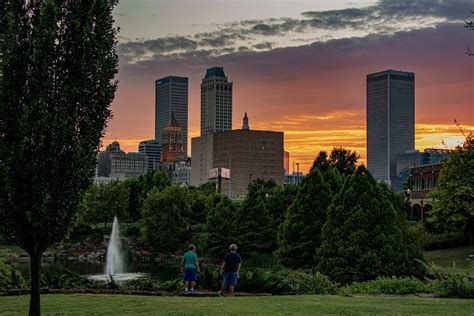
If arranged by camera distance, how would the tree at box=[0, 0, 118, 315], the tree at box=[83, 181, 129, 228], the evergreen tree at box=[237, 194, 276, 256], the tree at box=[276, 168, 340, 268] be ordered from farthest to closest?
the tree at box=[83, 181, 129, 228] → the evergreen tree at box=[237, 194, 276, 256] → the tree at box=[276, 168, 340, 268] → the tree at box=[0, 0, 118, 315]

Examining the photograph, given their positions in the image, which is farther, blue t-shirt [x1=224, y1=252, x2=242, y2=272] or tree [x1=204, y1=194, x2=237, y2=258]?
tree [x1=204, y1=194, x2=237, y2=258]

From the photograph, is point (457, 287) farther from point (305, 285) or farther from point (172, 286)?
point (172, 286)

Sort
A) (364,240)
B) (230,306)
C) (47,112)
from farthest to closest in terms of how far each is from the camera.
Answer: (364,240) < (230,306) < (47,112)

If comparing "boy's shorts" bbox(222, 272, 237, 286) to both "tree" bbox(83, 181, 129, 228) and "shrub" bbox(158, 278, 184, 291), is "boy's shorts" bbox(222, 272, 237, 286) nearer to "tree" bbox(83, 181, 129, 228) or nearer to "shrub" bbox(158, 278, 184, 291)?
"shrub" bbox(158, 278, 184, 291)

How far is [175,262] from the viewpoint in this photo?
6719 centimetres

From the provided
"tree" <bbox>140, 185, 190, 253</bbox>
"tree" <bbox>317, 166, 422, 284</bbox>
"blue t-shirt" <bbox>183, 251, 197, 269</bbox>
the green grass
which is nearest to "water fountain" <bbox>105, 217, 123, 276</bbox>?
"tree" <bbox>140, 185, 190, 253</bbox>

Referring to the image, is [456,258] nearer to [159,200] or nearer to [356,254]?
[356,254]

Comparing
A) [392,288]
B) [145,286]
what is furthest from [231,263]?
[392,288]

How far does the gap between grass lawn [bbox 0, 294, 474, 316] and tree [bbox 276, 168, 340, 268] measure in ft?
56.1

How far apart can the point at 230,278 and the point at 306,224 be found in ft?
55.1

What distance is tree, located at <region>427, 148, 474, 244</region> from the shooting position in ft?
157

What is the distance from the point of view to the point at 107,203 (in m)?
88.6

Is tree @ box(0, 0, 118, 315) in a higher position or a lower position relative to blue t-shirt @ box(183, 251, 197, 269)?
higher

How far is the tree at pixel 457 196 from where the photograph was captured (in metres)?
47.9
